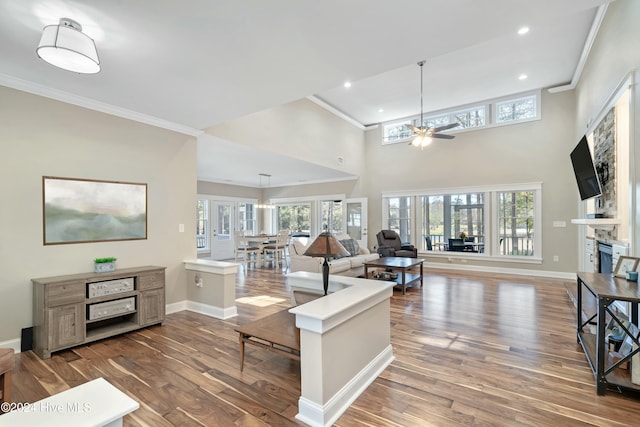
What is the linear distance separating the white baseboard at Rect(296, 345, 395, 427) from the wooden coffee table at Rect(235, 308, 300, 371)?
34cm

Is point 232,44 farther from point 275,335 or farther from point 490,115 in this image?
point 490,115

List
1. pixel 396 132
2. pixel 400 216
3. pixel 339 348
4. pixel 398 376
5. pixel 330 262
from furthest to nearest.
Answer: pixel 396 132
pixel 400 216
pixel 330 262
pixel 398 376
pixel 339 348

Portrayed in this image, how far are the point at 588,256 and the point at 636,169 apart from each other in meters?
3.35

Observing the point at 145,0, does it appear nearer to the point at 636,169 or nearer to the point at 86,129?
the point at 86,129

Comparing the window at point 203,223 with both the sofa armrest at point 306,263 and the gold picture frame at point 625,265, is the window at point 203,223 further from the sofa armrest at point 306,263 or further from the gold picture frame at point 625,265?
the gold picture frame at point 625,265

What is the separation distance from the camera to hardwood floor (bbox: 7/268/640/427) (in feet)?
6.46

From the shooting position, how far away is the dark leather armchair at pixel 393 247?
704 centimetres

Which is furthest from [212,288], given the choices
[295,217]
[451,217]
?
[295,217]

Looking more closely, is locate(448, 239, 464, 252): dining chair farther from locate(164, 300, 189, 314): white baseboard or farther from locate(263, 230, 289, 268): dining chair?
locate(164, 300, 189, 314): white baseboard

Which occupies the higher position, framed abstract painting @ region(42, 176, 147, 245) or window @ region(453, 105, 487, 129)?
window @ region(453, 105, 487, 129)

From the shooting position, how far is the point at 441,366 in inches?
104

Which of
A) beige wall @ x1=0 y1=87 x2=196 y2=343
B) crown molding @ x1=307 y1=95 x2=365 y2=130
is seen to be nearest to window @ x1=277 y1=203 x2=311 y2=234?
crown molding @ x1=307 y1=95 x2=365 y2=130

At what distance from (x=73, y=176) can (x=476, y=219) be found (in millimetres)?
7966

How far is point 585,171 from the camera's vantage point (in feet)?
13.4
